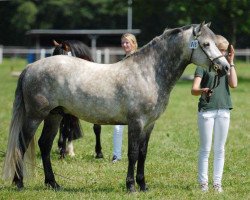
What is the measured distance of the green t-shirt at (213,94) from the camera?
756 cm

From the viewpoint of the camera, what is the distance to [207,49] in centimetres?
724

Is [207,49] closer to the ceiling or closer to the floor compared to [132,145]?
closer to the ceiling

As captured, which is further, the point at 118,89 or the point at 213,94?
the point at 213,94

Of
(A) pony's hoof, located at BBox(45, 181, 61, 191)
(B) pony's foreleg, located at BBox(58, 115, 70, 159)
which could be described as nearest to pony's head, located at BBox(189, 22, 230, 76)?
(A) pony's hoof, located at BBox(45, 181, 61, 191)

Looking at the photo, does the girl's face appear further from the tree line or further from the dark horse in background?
the tree line

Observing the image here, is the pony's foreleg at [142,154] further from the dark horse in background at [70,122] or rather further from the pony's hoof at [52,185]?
the dark horse in background at [70,122]

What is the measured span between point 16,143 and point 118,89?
155 centimetres

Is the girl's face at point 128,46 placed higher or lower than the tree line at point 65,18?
higher

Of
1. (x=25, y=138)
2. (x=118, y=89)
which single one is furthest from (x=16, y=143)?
(x=118, y=89)

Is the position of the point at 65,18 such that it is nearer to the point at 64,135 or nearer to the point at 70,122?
the point at 70,122

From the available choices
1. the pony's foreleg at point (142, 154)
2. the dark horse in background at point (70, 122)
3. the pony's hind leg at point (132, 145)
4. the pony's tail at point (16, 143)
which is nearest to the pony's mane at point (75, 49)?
the dark horse in background at point (70, 122)

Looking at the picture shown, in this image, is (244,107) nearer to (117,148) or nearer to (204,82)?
(117,148)

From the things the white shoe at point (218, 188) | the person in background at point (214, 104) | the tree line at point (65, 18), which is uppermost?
the person in background at point (214, 104)

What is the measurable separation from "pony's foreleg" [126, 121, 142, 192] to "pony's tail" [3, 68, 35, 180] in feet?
4.54
